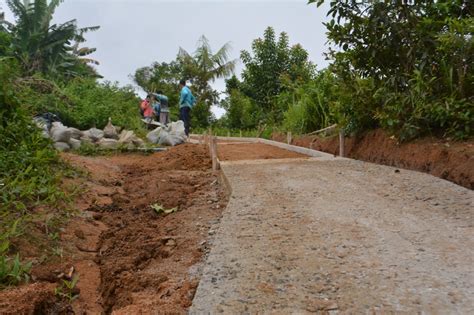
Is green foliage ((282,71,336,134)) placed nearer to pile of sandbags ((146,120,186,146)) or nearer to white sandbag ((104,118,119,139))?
pile of sandbags ((146,120,186,146))

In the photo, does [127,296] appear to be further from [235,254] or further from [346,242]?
[346,242]

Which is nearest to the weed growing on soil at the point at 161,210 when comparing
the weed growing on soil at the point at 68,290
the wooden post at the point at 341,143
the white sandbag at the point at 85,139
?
the weed growing on soil at the point at 68,290

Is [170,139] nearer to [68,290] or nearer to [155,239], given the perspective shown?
[155,239]

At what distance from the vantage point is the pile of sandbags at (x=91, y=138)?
754 centimetres

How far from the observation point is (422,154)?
4.33 metres

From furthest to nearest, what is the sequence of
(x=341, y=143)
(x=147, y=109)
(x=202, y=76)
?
(x=202, y=76), (x=147, y=109), (x=341, y=143)

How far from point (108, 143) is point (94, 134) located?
27.2 inches

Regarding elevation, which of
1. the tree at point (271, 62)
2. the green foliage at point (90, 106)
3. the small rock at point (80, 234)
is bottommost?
the small rock at point (80, 234)

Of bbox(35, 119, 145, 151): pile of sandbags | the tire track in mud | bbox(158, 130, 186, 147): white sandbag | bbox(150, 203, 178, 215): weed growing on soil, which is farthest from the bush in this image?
bbox(158, 130, 186, 147): white sandbag

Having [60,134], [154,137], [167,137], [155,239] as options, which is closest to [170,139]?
[167,137]

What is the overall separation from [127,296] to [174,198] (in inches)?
80.3

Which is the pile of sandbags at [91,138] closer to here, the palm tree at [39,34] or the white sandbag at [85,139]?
the white sandbag at [85,139]

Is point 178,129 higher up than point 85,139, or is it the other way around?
point 178,129

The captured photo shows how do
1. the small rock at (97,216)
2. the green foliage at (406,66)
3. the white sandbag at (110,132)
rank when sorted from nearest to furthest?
the small rock at (97,216) → the green foliage at (406,66) → the white sandbag at (110,132)
